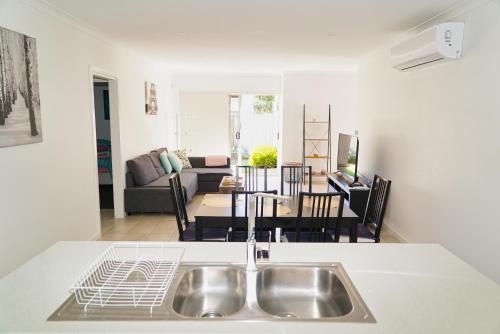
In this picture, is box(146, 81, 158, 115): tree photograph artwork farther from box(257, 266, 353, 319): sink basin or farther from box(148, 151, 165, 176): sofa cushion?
box(257, 266, 353, 319): sink basin

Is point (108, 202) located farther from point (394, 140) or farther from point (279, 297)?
point (279, 297)

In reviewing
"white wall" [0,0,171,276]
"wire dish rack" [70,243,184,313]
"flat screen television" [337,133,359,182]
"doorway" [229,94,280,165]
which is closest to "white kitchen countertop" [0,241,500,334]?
"wire dish rack" [70,243,184,313]

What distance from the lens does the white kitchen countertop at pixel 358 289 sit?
117 cm

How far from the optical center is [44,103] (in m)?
3.36

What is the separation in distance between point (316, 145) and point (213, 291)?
6907 mm

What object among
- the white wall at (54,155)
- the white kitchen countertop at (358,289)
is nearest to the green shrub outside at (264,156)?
the white wall at (54,155)

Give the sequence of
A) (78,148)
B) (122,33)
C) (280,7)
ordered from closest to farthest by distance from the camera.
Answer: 1. (280,7)
2. (78,148)
3. (122,33)

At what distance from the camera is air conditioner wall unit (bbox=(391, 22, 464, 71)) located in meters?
3.22

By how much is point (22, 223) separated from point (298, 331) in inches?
109

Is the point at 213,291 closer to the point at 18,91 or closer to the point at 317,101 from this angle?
the point at 18,91

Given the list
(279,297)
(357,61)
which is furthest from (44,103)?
(357,61)

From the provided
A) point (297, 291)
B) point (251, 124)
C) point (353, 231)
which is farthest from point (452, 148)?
point (251, 124)

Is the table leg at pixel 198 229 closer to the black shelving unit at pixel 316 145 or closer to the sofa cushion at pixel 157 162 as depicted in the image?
the sofa cushion at pixel 157 162

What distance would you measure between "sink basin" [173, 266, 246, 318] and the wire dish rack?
108 millimetres
